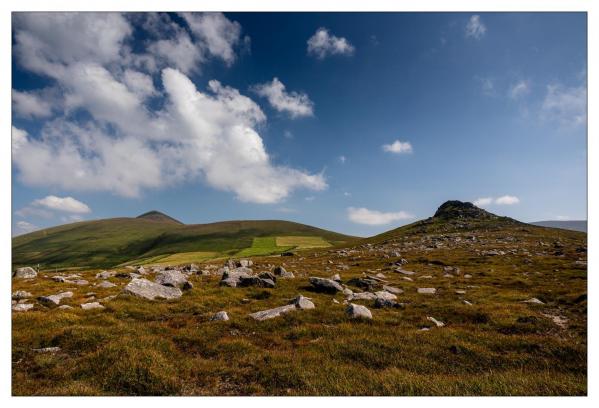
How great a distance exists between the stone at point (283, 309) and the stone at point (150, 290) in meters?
7.13

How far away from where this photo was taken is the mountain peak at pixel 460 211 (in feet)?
372

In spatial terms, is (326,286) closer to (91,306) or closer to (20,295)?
(91,306)

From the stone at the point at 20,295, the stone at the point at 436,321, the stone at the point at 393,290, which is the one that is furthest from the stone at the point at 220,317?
the stone at the point at 20,295

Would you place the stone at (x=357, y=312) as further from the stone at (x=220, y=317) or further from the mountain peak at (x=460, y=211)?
the mountain peak at (x=460, y=211)

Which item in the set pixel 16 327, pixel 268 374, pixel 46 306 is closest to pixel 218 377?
pixel 268 374

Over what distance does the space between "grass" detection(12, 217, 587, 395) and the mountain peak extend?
107 metres

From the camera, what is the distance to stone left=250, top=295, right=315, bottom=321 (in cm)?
1431

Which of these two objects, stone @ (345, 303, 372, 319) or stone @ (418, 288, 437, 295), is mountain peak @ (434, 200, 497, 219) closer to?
stone @ (418, 288, 437, 295)

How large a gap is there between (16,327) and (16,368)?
13.7 feet

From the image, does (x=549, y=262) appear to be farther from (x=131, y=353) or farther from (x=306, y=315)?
(x=131, y=353)

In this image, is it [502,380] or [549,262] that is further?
[549,262]

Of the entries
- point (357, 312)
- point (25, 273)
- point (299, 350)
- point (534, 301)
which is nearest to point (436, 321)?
point (357, 312)
